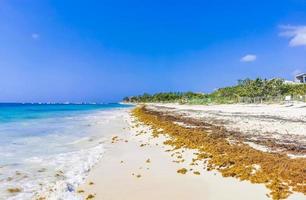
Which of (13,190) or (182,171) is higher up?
(182,171)

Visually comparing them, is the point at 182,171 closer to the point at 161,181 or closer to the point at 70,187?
the point at 161,181

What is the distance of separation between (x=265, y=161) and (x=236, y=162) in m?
0.72

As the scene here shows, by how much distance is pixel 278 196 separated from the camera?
5.71 m

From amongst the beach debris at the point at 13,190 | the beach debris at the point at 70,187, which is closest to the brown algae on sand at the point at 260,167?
the beach debris at the point at 70,187

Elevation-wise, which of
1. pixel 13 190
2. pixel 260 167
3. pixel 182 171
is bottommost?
pixel 13 190

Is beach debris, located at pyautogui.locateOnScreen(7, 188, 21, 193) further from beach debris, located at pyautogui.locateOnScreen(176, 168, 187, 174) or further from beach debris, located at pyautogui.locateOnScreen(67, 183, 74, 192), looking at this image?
beach debris, located at pyautogui.locateOnScreen(176, 168, 187, 174)

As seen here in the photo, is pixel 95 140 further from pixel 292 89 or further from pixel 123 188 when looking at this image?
pixel 292 89

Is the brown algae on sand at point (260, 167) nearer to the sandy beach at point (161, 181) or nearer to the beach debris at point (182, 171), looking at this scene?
the sandy beach at point (161, 181)

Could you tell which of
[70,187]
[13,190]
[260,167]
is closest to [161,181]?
[70,187]

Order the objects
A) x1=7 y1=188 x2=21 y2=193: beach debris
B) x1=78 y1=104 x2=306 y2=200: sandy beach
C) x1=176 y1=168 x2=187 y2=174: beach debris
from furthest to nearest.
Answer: x1=176 y1=168 x2=187 y2=174: beach debris
x1=7 y1=188 x2=21 y2=193: beach debris
x1=78 y1=104 x2=306 y2=200: sandy beach

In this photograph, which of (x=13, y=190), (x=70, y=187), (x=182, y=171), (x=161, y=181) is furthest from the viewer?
(x=182, y=171)

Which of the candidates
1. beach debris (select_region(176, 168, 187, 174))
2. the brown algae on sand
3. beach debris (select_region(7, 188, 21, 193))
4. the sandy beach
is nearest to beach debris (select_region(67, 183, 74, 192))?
the sandy beach

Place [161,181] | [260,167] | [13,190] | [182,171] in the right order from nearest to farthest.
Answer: [13,190], [161,181], [260,167], [182,171]

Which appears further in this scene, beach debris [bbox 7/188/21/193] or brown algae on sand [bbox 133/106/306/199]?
beach debris [bbox 7/188/21/193]
